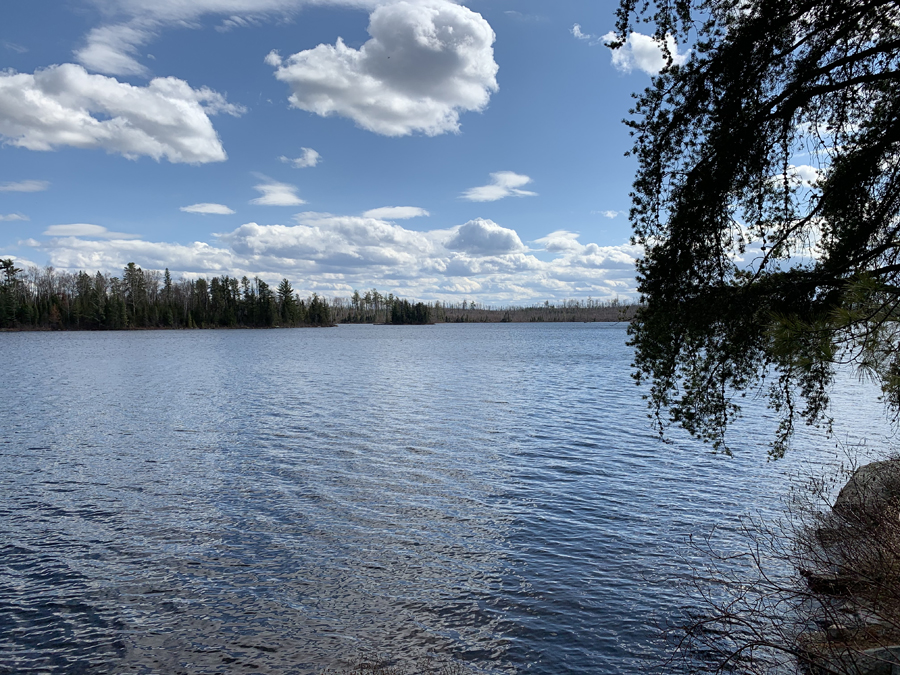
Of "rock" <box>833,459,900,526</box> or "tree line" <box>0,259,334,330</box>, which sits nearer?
"rock" <box>833,459,900,526</box>

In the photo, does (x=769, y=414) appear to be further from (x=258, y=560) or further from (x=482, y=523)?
(x=258, y=560)

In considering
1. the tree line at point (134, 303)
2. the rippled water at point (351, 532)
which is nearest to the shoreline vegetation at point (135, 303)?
the tree line at point (134, 303)

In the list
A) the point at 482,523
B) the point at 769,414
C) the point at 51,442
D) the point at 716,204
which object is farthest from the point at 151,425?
the point at 769,414

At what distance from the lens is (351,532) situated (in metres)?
11.9

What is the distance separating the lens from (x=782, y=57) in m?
7.16

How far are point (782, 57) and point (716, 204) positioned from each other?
217 cm

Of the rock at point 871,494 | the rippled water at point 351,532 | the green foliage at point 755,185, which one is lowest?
the rippled water at point 351,532

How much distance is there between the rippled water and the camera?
797cm

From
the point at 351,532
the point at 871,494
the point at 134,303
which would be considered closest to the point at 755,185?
the point at 871,494

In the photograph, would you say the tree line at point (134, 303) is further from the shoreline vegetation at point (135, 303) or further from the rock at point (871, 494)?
the rock at point (871, 494)

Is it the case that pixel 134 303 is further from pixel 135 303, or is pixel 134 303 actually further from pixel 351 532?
pixel 351 532

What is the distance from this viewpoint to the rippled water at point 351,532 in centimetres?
797

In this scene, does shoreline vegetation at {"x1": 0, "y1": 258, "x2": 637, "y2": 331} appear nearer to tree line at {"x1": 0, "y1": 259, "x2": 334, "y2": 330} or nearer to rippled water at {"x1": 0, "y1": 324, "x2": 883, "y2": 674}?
tree line at {"x1": 0, "y1": 259, "x2": 334, "y2": 330}

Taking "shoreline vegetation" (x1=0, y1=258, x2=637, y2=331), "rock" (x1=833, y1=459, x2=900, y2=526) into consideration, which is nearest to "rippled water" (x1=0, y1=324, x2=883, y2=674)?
"rock" (x1=833, y1=459, x2=900, y2=526)
